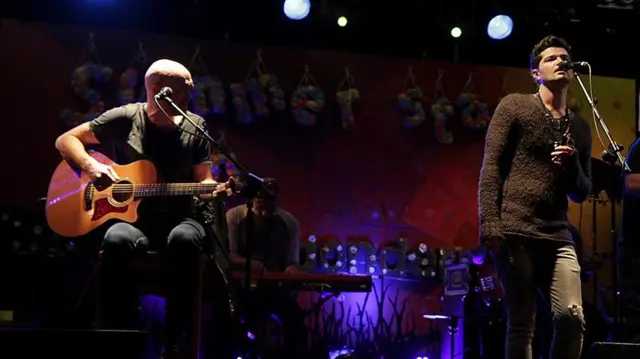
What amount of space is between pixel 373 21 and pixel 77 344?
545 centimetres

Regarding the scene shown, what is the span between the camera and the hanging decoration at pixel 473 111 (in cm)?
751

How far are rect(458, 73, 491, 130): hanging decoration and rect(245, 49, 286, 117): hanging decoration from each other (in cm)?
185

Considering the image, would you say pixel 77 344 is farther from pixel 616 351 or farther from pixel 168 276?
pixel 616 351

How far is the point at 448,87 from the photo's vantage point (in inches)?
301

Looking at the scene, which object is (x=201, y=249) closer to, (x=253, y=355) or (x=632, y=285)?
(x=253, y=355)

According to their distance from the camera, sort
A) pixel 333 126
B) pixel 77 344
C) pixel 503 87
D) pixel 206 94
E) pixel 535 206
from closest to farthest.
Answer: pixel 77 344 < pixel 535 206 < pixel 206 94 < pixel 333 126 < pixel 503 87

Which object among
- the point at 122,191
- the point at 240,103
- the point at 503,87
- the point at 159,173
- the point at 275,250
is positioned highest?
the point at 503,87

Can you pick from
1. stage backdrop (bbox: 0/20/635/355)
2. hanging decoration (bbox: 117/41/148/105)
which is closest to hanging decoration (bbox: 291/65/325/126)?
stage backdrop (bbox: 0/20/635/355)

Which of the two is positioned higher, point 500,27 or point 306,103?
point 500,27

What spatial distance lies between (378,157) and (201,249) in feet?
11.4

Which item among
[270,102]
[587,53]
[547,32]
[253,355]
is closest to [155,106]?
[253,355]

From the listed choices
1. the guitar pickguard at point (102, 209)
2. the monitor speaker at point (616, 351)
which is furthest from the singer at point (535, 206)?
the guitar pickguard at point (102, 209)

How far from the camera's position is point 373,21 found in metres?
7.39

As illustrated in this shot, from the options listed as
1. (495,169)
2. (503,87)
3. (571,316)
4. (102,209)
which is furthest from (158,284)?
(503,87)
